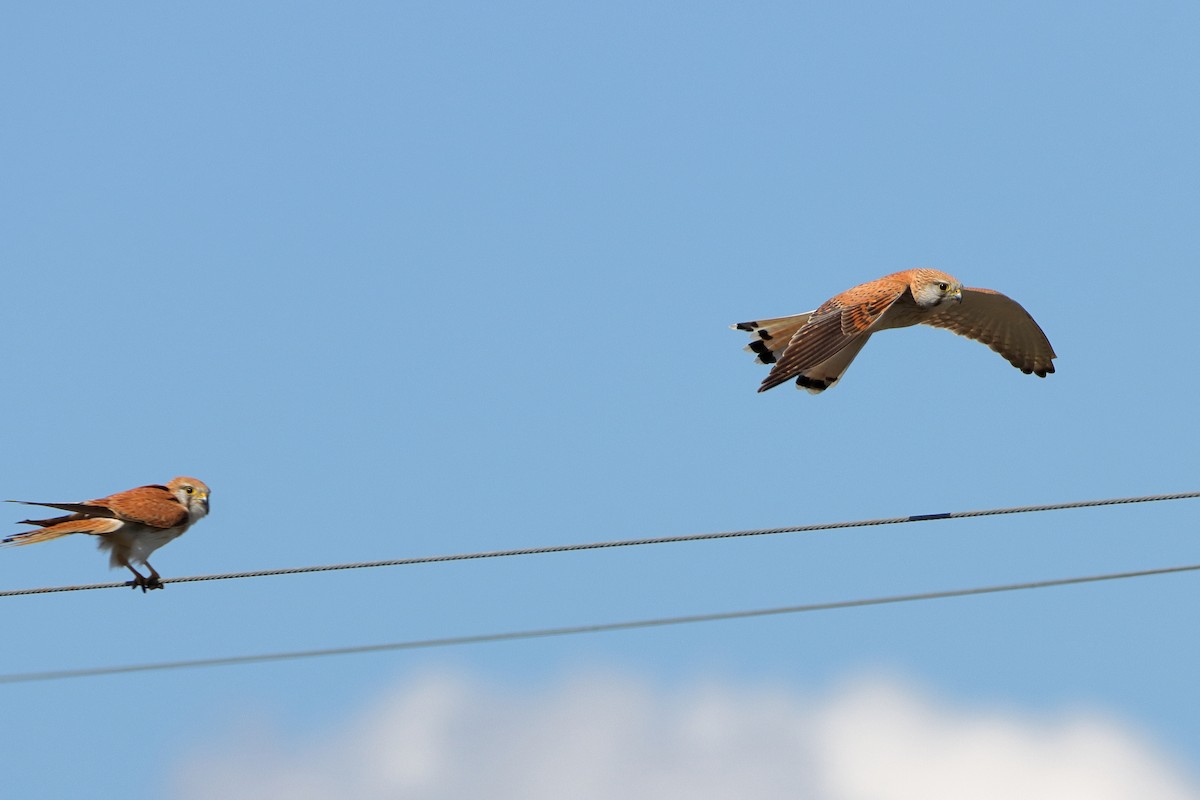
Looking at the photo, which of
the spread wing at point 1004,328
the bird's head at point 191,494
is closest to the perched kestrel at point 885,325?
the spread wing at point 1004,328

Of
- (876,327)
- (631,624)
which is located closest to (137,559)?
(631,624)

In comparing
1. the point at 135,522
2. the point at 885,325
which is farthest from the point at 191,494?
the point at 885,325

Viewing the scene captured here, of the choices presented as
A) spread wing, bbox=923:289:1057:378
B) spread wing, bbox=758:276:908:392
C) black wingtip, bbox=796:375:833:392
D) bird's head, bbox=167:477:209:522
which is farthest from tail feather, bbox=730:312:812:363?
bird's head, bbox=167:477:209:522

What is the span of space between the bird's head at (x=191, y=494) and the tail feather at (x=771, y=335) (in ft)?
13.7

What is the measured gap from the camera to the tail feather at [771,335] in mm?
12320

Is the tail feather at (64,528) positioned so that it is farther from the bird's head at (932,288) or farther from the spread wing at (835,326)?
the bird's head at (932,288)

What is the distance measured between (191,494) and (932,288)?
5.40m

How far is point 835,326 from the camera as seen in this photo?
447 inches

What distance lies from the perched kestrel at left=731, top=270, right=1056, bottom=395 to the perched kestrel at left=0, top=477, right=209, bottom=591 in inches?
143

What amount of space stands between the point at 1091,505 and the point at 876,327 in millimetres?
4523

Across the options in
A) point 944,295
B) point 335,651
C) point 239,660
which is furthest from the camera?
point 944,295

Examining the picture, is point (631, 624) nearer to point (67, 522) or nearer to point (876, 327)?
point (67, 522)

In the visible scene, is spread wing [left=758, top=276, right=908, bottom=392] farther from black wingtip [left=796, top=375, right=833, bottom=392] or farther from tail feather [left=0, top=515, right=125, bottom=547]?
tail feather [left=0, top=515, right=125, bottom=547]

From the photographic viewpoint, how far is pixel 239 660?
→ 25.1 ft
